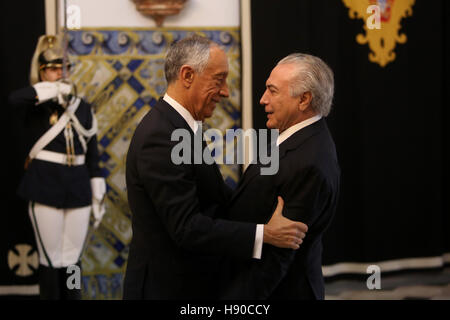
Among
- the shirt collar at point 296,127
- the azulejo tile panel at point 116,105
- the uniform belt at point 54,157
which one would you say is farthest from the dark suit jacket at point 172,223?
the azulejo tile panel at point 116,105

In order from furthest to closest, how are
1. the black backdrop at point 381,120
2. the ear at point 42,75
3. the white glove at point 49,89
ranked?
the black backdrop at point 381,120 < the ear at point 42,75 < the white glove at point 49,89

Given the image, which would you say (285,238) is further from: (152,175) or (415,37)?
(415,37)

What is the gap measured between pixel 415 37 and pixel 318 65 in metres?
2.82

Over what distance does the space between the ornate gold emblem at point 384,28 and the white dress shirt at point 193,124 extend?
8.72 feet

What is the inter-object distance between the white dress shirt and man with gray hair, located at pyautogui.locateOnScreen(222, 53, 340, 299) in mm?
52

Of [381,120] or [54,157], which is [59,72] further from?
[381,120]

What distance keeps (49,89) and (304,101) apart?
183 cm

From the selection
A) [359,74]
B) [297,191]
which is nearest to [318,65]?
[297,191]

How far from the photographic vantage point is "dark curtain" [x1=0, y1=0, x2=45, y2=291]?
3846 mm

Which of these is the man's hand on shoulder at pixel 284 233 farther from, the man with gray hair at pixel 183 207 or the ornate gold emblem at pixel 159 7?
the ornate gold emblem at pixel 159 7

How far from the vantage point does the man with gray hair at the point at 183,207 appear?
1847 millimetres

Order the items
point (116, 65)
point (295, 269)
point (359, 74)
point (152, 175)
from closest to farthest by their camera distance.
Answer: point (152, 175) → point (295, 269) → point (116, 65) → point (359, 74)

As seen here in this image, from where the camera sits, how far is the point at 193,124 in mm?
2027

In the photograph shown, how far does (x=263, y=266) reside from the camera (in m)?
1.92
